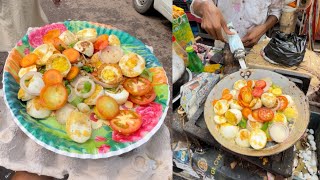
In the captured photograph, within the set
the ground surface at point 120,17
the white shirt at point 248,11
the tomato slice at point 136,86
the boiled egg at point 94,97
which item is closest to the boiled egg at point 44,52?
the boiled egg at point 94,97

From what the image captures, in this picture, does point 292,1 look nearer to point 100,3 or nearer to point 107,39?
point 107,39

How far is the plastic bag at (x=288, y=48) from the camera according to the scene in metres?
2.35

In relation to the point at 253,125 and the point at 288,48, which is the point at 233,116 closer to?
the point at 253,125

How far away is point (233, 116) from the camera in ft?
6.07

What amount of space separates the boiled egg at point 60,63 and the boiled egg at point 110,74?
0.16 m

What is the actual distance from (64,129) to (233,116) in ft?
2.87

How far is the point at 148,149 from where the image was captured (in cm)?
185

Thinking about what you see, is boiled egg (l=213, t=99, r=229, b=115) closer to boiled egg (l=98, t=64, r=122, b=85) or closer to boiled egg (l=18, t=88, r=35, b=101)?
boiled egg (l=98, t=64, r=122, b=85)

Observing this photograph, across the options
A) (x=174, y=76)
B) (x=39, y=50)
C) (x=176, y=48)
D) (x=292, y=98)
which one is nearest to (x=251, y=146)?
(x=292, y=98)

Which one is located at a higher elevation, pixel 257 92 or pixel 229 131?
pixel 257 92

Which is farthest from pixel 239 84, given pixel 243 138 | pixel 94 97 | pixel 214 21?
pixel 94 97

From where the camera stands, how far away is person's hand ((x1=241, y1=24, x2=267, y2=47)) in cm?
285

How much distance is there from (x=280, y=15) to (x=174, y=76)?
1290mm

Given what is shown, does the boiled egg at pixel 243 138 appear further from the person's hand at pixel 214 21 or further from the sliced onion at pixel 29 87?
the sliced onion at pixel 29 87
